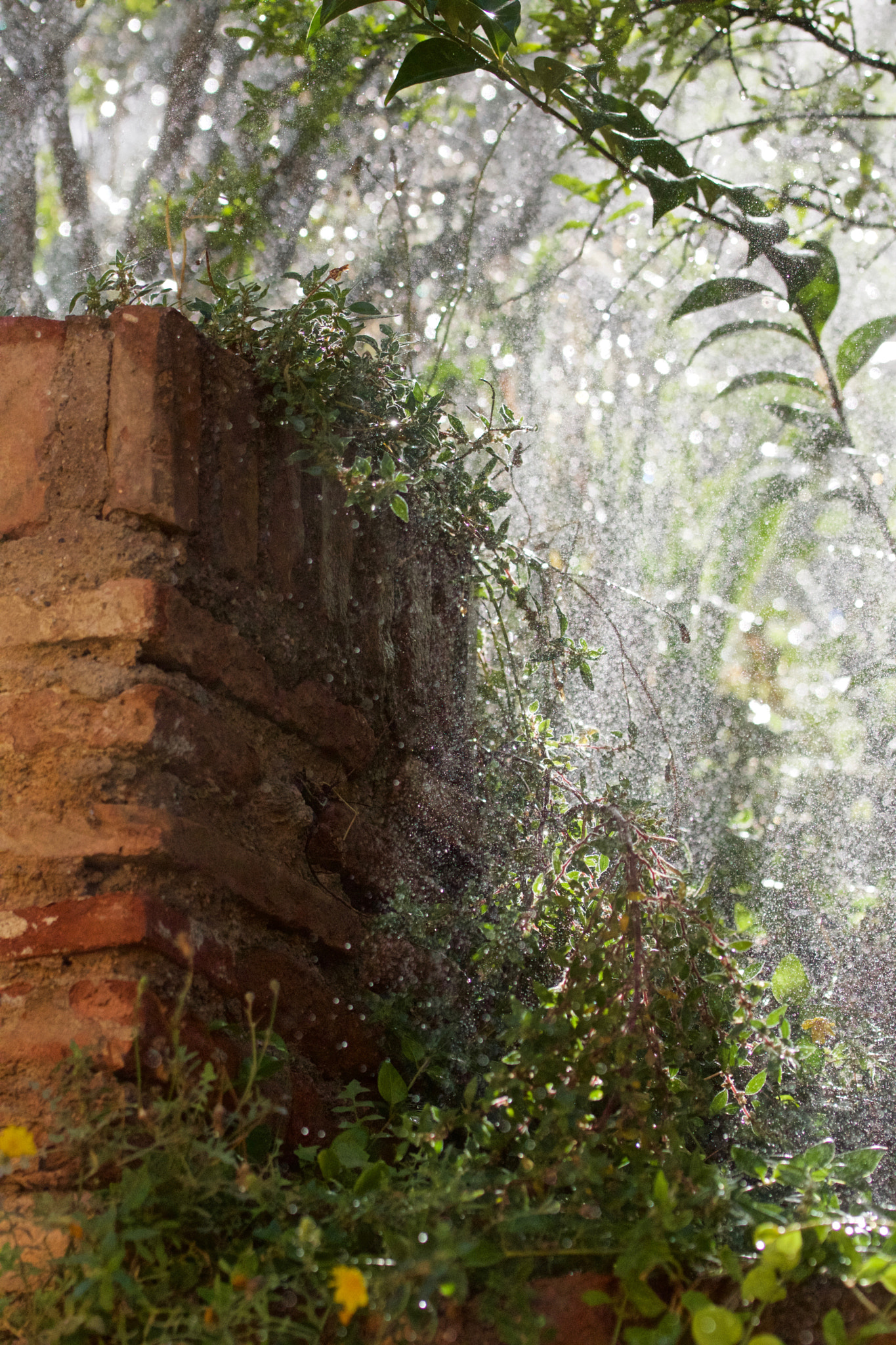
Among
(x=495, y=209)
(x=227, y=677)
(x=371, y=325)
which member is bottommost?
(x=227, y=677)

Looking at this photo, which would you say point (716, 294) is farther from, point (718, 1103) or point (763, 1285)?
point (763, 1285)

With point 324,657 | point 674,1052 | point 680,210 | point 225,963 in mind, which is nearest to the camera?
point 225,963

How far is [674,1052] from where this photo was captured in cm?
127

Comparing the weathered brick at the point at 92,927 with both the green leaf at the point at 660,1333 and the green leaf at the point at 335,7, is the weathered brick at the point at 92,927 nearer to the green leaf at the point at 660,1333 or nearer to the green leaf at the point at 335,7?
the green leaf at the point at 660,1333

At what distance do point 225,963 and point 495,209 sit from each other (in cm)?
206

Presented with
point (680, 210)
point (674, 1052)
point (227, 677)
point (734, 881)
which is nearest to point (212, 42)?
point (680, 210)

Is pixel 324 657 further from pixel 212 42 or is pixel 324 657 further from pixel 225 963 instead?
pixel 212 42

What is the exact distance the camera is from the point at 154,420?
4.03 ft

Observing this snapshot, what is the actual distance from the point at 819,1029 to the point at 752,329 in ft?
4.94

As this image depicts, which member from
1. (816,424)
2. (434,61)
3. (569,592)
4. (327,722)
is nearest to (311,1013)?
(327,722)

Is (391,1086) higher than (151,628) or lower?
lower

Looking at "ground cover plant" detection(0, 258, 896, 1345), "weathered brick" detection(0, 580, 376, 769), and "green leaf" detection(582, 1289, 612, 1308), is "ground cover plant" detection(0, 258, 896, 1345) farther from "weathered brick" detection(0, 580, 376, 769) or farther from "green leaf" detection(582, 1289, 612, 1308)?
"weathered brick" detection(0, 580, 376, 769)

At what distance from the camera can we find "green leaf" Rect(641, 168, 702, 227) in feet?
6.41

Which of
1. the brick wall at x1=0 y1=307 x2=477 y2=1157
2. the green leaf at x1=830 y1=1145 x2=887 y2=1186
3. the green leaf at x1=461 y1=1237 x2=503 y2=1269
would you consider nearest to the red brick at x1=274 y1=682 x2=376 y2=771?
the brick wall at x1=0 y1=307 x2=477 y2=1157
